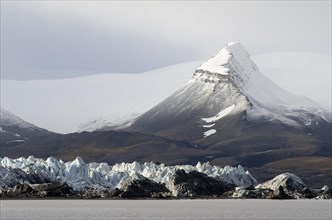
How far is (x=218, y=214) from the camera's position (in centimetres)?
15612

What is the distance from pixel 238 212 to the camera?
163 meters

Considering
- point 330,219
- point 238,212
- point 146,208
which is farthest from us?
point 146,208

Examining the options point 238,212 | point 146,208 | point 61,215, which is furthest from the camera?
point 146,208

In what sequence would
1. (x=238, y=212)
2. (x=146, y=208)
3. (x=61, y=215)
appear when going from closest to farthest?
(x=61, y=215) < (x=238, y=212) < (x=146, y=208)

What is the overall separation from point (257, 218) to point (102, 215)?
29.1 meters

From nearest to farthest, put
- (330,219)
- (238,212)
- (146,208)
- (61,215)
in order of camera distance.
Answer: (330,219), (61,215), (238,212), (146,208)

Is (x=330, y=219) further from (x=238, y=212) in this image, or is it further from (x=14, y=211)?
(x=14, y=211)

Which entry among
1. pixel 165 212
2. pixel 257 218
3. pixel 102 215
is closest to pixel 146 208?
pixel 165 212

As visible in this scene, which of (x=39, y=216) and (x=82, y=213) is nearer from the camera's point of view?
(x=39, y=216)

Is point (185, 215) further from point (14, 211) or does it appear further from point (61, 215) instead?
point (14, 211)

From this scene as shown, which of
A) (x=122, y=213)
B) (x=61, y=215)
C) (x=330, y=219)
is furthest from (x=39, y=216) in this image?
(x=330, y=219)

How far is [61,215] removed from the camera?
498 ft

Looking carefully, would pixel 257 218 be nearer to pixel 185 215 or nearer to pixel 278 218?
pixel 278 218

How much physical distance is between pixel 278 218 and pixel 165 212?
26642 mm
